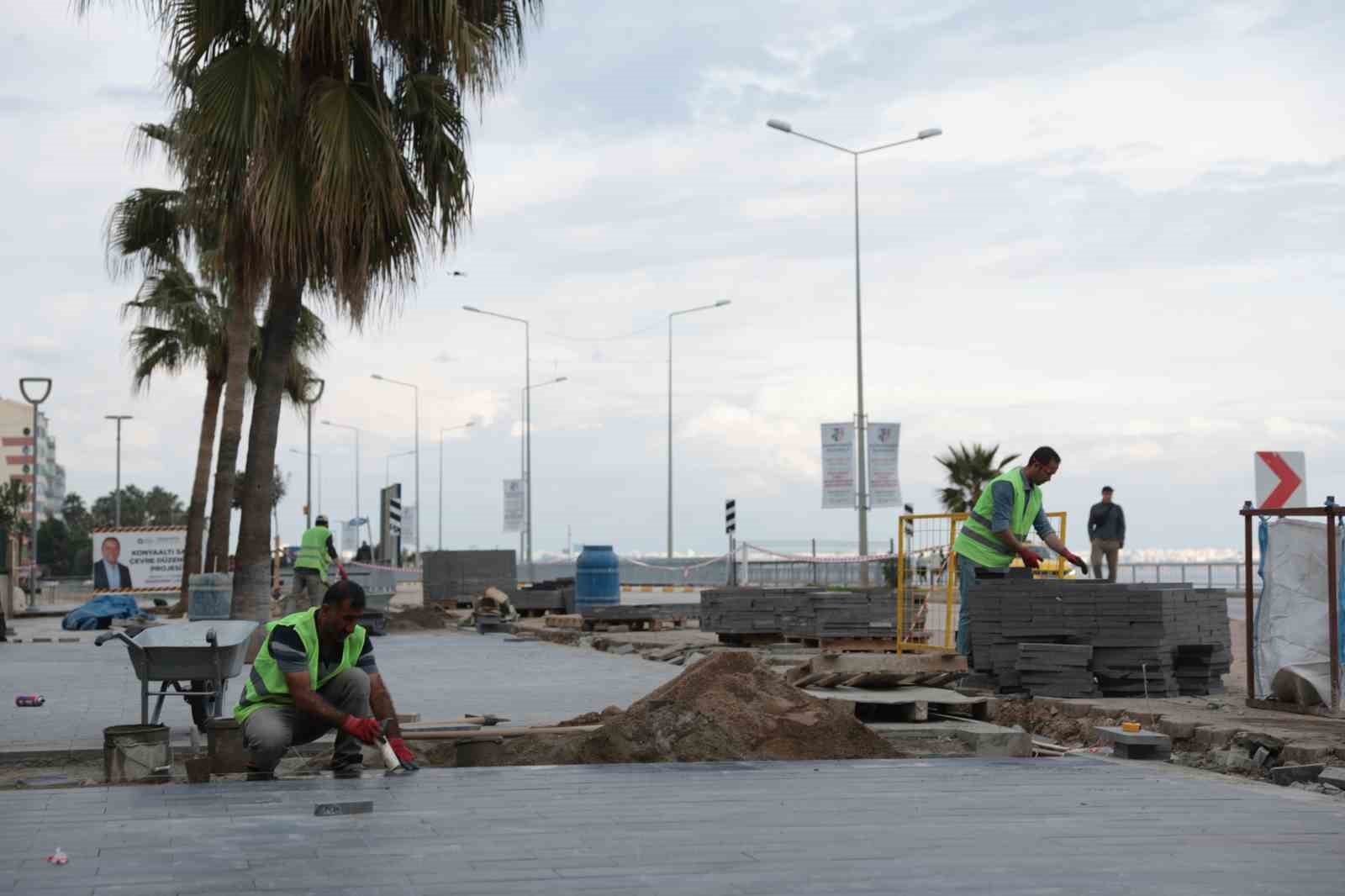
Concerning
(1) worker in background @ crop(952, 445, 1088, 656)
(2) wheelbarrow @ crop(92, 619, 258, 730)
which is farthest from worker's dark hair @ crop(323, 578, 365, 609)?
(1) worker in background @ crop(952, 445, 1088, 656)

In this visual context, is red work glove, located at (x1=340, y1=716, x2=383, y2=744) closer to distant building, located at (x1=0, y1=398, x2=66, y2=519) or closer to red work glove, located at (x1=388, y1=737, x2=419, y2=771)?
red work glove, located at (x1=388, y1=737, x2=419, y2=771)

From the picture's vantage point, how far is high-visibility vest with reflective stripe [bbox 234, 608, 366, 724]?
8117 mm

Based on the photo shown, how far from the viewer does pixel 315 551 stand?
24.2m

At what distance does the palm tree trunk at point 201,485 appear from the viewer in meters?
34.3

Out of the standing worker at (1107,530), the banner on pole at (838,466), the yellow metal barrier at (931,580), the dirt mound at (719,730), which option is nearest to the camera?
the dirt mound at (719,730)

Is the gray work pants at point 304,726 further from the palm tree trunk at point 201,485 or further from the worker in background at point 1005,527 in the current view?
the palm tree trunk at point 201,485

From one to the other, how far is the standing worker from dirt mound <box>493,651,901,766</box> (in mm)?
15272

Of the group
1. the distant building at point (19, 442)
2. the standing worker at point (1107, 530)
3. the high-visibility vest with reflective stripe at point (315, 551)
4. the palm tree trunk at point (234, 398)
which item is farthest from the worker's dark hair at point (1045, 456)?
the distant building at point (19, 442)

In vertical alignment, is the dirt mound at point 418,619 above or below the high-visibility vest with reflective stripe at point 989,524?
below

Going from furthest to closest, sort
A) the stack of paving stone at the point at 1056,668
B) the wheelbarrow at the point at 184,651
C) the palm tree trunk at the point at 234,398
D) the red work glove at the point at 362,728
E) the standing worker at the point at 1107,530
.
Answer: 1. the palm tree trunk at the point at 234,398
2. the standing worker at the point at 1107,530
3. the stack of paving stone at the point at 1056,668
4. the wheelbarrow at the point at 184,651
5. the red work glove at the point at 362,728

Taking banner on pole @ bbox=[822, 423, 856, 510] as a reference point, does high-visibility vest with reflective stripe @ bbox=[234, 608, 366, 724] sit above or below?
below

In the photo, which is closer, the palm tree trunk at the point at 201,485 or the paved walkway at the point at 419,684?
the paved walkway at the point at 419,684

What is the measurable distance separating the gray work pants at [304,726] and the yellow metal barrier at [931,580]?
8189 millimetres

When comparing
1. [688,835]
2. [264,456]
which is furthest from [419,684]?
[688,835]
